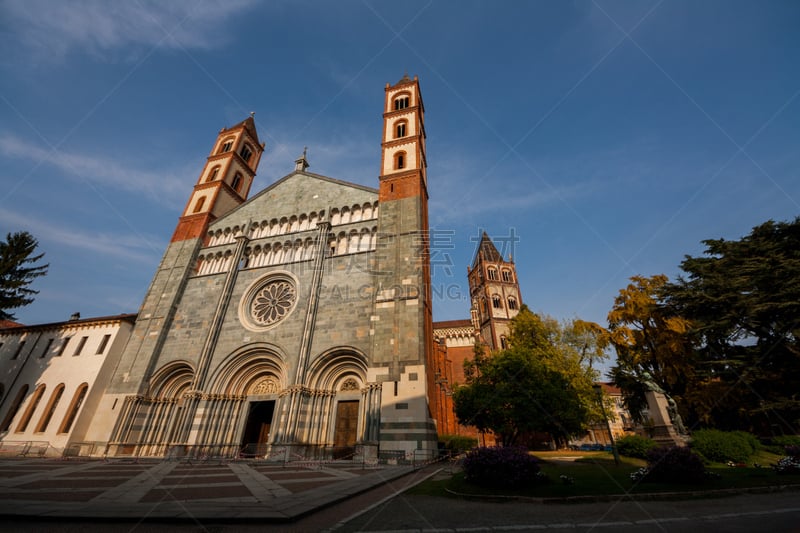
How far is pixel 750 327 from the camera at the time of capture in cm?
1850

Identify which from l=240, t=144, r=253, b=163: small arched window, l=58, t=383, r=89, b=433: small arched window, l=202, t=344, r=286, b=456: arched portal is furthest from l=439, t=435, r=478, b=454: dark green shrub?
l=240, t=144, r=253, b=163: small arched window

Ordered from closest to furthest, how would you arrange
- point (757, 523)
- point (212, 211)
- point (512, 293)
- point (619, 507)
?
point (757, 523) → point (619, 507) → point (212, 211) → point (512, 293)

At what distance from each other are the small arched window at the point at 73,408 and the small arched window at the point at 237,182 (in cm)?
1892

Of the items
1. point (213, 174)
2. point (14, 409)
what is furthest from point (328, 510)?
point (213, 174)

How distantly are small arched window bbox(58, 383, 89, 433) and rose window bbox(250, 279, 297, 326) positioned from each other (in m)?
12.1

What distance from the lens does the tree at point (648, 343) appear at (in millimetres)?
20250

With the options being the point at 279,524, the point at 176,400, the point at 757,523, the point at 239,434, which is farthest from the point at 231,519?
the point at 176,400

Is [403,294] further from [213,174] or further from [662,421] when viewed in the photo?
[213,174]

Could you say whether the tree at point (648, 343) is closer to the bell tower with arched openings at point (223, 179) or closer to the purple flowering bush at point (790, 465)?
the purple flowering bush at point (790, 465)

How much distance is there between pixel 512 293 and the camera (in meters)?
52.0

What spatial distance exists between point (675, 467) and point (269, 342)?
1880 centimetres

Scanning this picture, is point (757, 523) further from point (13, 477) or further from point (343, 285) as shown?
point (343, 285)

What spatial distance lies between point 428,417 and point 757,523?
11562 mm

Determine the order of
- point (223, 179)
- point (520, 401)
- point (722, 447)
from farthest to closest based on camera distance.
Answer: point (223, 179) → point (520, 401) → point (722, 447)
